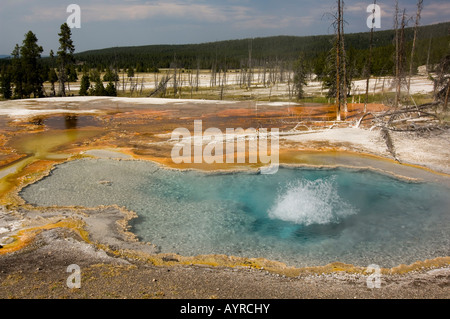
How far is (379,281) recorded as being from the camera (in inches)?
244

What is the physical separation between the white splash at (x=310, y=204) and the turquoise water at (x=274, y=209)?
3 cm

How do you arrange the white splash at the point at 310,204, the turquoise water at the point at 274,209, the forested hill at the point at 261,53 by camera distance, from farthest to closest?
1. the forested hill at the point at 261,53
2. the white splash at the point at 310,204
3. the turquoise water at the point at 274,209

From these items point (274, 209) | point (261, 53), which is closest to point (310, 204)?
point (274, 209)

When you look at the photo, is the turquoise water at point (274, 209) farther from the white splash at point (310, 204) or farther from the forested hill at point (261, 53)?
the forested hill at point (261, 53)

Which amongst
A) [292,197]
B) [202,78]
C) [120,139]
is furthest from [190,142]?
[202,78]

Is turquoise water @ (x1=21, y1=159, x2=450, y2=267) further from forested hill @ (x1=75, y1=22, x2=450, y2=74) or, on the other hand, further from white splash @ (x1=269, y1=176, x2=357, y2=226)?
forested hill @ (x1=75, y1=22, x2=450, y2=74)

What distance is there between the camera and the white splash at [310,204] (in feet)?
31.1

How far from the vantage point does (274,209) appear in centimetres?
1008

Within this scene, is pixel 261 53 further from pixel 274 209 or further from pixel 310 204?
pixel 274 209

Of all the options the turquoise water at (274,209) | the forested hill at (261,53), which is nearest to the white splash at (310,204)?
the turquoise water at (274,209)

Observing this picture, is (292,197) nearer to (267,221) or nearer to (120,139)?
(267,221)

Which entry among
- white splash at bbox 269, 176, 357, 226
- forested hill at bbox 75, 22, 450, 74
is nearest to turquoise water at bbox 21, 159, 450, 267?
white splash at bbox 269, 176, 357, 226

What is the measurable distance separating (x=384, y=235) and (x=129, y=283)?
238 inches
